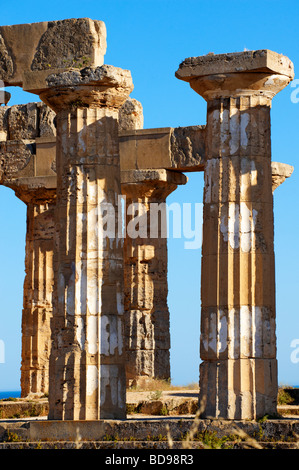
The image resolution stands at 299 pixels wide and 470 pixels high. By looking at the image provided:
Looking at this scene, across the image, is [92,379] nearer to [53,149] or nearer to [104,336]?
[104,336]

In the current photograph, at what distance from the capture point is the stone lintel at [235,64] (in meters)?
23.2

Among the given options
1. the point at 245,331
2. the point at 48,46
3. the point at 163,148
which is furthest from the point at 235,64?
the point at 48,46

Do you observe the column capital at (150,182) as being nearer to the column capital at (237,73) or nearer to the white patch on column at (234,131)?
the column capital at (237,73)

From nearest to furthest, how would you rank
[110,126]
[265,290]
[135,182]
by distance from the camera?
[265,290] → [110,126] → [135,182]

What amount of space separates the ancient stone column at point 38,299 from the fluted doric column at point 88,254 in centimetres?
1082

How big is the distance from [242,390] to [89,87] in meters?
6.30

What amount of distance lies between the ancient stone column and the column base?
13.3 m

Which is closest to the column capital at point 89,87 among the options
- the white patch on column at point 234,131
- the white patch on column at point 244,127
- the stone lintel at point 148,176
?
the white patch on column at point 234,131

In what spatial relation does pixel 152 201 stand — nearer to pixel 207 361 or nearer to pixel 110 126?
pixel 110 126

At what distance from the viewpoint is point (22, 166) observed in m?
35.7

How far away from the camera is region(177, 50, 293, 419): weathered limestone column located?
2303 cm

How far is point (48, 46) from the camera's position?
A: 35.4 m

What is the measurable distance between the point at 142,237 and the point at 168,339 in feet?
8.89

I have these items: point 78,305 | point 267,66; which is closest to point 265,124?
point 267,66
